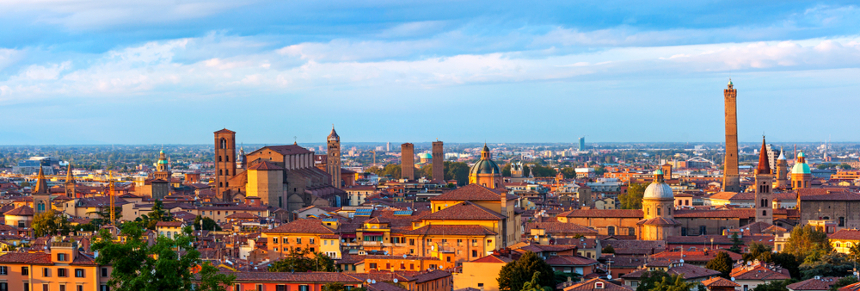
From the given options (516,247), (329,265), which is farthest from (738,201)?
(329,265)

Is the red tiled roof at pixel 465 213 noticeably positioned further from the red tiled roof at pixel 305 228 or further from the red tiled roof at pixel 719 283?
the red tiled roof at pixel 719 283

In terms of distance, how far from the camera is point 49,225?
187 feet

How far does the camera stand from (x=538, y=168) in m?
136

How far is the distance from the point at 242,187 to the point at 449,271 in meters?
42.4

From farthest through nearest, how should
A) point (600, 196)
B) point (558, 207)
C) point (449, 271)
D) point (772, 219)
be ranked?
point (600, 196), point (558, 207), point (772, 219), point (449, 271)

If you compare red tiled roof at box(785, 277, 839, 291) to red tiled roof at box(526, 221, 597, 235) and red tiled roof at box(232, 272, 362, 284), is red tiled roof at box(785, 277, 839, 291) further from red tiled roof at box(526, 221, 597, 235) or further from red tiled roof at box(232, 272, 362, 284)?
red tiled roof at box(526, 221, 597, 235)

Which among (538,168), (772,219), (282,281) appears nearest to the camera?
(282,281)

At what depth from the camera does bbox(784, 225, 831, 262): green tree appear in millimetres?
45688

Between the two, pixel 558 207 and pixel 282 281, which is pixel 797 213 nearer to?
pixel 558 207

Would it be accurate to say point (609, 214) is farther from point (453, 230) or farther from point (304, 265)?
point (304, 265)

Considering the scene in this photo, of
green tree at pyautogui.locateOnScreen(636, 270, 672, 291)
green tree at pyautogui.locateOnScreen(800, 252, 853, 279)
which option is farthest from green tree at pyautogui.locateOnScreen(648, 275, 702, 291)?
green tree at pyautogui.locateOnScreen(800, 252, 853, 279)

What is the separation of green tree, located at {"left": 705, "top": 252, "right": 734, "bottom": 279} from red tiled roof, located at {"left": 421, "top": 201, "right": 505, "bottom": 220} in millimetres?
7080

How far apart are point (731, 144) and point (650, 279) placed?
60406 mm

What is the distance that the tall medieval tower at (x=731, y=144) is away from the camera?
91.4 m
